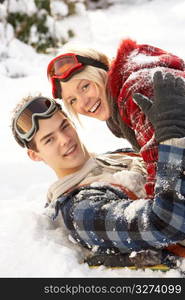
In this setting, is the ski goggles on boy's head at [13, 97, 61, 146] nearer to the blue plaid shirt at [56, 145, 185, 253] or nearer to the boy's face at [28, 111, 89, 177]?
the boy's face at [28, 111, 89, 177]

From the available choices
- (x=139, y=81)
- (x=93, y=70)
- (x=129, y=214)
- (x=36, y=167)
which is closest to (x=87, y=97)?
(x=93, y=70)

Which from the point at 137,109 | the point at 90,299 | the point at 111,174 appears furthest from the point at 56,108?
the point at 90,299

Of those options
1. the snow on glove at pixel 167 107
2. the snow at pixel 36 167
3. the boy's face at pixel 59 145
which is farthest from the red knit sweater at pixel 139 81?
the boy's face at pixel 59 145

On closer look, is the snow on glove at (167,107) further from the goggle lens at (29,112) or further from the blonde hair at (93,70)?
the goggle lens at (29,112)

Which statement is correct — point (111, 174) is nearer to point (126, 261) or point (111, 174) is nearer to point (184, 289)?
point (126, 261)

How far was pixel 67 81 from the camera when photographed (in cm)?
298

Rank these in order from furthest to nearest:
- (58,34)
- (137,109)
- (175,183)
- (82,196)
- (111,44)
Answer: (111,44) → (58,34) → (82,196) → (137,109) → (175,183)

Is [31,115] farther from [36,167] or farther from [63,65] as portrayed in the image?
[36,167]

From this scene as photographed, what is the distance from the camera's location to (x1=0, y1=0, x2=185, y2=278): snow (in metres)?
2.48

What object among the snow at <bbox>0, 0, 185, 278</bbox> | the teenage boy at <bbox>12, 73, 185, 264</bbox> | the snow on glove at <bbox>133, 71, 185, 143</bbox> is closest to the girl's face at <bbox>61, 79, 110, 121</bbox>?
the teenage boy at <bbox>12, 73, 185, 264</bbox>

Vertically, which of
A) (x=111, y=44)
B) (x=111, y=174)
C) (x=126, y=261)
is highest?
(x=111, y=174)

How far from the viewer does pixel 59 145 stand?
294 centimetres

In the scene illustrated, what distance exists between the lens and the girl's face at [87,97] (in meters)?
2.93

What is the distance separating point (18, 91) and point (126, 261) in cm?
557
